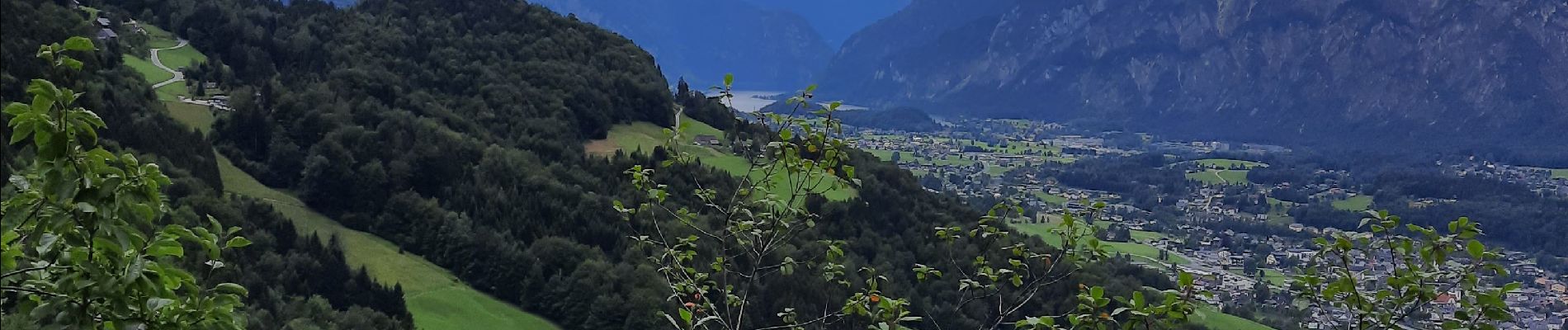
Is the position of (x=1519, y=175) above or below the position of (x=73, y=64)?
below

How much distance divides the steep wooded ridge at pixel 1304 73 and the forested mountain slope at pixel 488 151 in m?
116

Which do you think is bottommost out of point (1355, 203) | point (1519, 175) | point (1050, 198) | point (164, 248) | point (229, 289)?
point (1050, 198)

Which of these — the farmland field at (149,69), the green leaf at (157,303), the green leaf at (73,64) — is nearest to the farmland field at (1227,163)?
the farmland field at (149,69)

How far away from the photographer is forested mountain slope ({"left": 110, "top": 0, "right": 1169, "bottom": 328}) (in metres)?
26.0

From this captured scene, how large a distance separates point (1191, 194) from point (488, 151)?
242 feet

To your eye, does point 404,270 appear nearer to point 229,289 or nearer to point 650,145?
point 650,145

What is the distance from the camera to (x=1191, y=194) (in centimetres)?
9288

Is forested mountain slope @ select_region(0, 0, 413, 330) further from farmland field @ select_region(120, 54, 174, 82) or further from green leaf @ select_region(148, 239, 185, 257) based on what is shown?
green leaf @ select_region(148, 239, 185, 257)

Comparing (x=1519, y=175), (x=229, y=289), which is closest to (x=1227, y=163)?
(x=1519, y=175)

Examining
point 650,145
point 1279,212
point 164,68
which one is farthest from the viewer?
point 1279,212

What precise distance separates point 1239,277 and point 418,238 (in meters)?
37.5

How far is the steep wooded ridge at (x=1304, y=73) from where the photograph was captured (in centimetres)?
13912

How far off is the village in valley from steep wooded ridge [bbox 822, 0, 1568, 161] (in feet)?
62.1

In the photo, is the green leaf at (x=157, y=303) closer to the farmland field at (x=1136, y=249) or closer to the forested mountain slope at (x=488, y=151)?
the forested mountain slope at (x=488, y=151)
